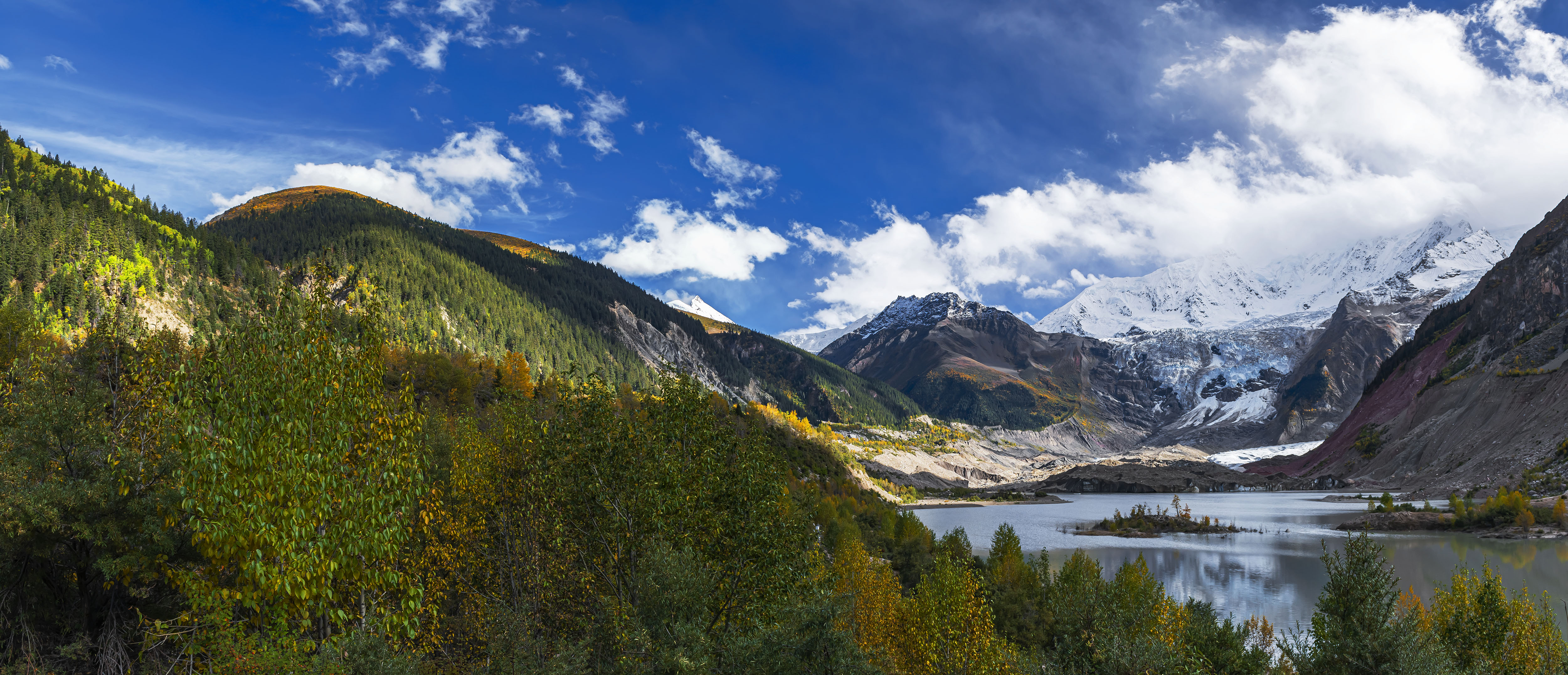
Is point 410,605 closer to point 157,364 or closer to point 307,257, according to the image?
point 157,364

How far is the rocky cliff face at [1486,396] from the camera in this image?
10506 centimetres

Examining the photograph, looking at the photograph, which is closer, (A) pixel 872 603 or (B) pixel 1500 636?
(B) pixel 1500 636

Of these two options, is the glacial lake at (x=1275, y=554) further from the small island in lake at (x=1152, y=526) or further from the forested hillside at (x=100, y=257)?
the forested hillside at (x=100, y=257)

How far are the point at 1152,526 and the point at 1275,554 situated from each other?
35.2 meters

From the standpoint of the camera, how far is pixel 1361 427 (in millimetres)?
189000

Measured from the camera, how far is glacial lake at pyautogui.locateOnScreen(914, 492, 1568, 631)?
56.0 m

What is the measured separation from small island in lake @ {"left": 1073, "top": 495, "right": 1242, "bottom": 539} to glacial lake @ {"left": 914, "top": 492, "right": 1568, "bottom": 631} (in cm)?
244

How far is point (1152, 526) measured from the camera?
115312mm

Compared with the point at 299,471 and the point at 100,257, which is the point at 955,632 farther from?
the point at 100,257

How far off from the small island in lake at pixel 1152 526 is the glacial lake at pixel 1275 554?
2442mm

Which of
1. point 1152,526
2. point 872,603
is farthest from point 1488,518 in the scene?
point 872,603

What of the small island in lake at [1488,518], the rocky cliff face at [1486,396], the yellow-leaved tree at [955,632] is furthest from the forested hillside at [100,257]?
the rocky cliff face at [1486,396]

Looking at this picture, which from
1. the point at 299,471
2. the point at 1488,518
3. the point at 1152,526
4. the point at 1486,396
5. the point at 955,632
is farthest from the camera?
the point at 1486,396

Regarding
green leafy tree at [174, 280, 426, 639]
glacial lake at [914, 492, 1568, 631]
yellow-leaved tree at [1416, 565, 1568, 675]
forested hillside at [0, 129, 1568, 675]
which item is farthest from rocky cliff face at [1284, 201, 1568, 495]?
green leafy tree at [174, 280, 426, 639]
